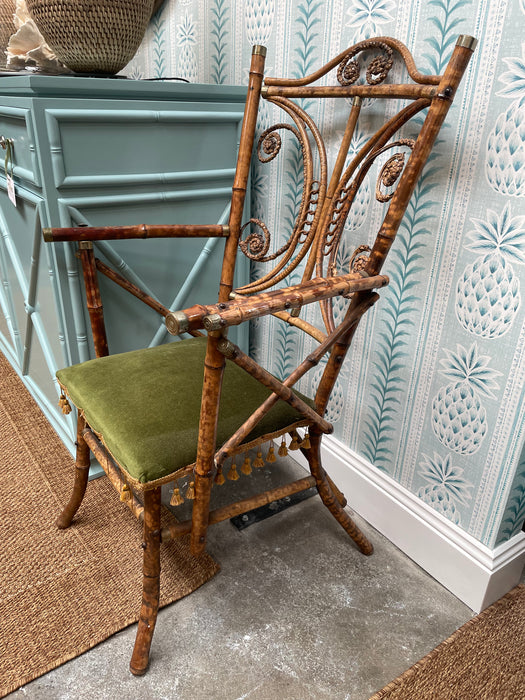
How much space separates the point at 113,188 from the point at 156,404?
0.61 m

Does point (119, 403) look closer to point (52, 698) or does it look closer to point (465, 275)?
point (52, 698)

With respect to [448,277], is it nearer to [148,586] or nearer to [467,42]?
[467,42]

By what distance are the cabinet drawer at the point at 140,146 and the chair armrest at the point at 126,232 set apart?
17cm

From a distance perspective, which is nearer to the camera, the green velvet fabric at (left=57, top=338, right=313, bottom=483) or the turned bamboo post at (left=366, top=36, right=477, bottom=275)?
the turned bamboo post at (left=366, top=36, right=477, bottom=275)

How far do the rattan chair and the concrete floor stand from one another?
0.07 m

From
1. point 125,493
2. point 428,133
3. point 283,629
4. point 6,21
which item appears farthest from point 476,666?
point 6,21

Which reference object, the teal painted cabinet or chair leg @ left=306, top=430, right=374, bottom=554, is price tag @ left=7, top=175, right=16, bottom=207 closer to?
the teal painted cabinet

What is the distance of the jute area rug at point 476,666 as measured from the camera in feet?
3.34

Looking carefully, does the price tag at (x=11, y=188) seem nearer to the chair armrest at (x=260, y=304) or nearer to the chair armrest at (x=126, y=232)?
A: the chair armrest at (x=126, y=232)

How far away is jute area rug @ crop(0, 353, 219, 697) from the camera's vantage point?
109cm

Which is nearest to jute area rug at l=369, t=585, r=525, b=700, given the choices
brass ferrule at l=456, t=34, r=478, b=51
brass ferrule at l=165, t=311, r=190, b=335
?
brass ferrule at l=165, t=311, r=190, b=335

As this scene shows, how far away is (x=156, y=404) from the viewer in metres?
1.02

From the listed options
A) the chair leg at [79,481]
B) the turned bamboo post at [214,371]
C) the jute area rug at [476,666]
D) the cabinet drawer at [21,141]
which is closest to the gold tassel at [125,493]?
the turned bamboo post at [214,371]

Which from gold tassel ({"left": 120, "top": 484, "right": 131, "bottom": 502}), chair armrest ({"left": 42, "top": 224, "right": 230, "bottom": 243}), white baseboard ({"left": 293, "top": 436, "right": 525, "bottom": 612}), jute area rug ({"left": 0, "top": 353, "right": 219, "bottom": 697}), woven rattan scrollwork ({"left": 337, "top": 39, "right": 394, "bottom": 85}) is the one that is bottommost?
jute area rug ({"left": 0, "top": 353, "right": 219, "bottom": 697})
